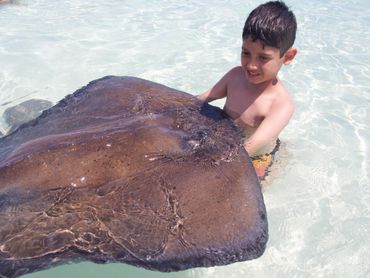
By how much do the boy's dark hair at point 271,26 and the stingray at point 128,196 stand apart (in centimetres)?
85

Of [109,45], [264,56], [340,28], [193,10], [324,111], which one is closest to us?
[264,56]

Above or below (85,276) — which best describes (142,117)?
above

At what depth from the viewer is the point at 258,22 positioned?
325 cm

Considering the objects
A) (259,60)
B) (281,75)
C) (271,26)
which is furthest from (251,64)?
(281,75)

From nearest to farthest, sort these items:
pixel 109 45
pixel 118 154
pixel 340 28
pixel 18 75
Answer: pixel 118 154 → pixel 18 75 → pixel 109 45 → pixel 340 28

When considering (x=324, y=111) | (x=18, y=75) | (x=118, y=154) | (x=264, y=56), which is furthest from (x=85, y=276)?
(x=18, y=75)

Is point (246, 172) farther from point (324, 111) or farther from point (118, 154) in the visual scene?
point (324, 111)

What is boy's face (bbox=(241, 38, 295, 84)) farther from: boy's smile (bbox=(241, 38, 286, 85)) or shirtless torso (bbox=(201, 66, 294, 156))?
shirtless torso (bbox=(201, 66, 294, 156))

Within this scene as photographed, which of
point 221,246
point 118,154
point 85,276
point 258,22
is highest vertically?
point 258,22

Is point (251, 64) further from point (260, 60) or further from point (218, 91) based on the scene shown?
point (218, 91)

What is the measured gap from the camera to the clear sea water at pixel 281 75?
3725 millimetres

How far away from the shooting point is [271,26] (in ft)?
10.6

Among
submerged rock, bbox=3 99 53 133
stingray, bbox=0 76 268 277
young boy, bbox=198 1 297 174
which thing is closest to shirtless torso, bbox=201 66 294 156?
young boy, bbox=198 1 297 174

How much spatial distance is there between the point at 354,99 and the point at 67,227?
533 centimetres
